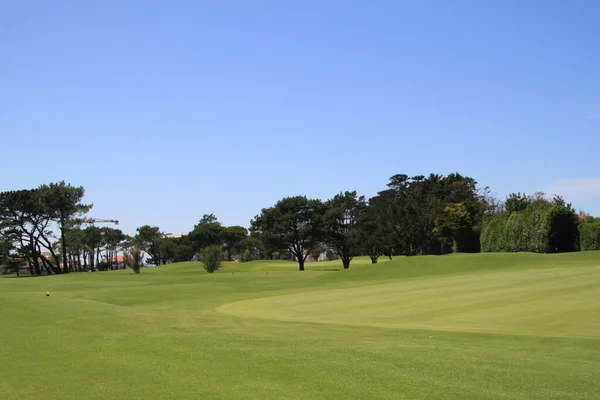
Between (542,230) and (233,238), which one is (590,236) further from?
(233,238)

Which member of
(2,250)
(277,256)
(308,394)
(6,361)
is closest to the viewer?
(308,394)

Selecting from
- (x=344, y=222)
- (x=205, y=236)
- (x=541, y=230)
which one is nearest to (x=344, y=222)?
(x=344, y=222)

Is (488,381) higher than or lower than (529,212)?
lower

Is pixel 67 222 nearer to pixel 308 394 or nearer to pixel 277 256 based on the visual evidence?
pixel 277 256

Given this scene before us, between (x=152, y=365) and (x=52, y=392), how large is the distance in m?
1.72

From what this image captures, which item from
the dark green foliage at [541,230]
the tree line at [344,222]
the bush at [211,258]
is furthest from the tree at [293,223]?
the dark green foliage at [541,230]

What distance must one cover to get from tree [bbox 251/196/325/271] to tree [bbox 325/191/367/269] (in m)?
1.41

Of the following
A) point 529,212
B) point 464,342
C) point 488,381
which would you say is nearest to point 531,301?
point 464,342

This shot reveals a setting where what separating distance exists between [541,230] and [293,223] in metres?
35.7

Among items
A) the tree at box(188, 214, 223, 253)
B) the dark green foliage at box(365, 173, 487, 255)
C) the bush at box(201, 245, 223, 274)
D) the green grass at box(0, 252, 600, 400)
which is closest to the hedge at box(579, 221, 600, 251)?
the dark green foliage at box(365, 173, 487, 255)

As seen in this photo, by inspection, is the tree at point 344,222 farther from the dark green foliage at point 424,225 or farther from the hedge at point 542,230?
the hedge at point 542,230

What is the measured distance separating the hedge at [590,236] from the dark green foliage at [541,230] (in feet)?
5.73

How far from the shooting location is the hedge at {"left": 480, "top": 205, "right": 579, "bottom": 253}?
172 ft

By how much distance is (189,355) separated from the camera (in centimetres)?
952
